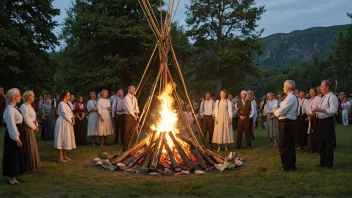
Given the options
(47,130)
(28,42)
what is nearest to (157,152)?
(47,130)

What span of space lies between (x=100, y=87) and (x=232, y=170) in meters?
15.3

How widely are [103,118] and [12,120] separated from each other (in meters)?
6.04

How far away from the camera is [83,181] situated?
718 centimetres

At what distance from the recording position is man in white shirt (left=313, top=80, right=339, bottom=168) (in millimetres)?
8078

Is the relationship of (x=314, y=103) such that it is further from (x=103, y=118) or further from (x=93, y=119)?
(x=93, y=119)

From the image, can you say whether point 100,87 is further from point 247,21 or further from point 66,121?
point 247,21

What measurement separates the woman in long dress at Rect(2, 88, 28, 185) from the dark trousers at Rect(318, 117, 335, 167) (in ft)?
20.4

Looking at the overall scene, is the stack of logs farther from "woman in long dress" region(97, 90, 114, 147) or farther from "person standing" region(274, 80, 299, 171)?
"woman in long dress" region(97, 90, 114, 147)

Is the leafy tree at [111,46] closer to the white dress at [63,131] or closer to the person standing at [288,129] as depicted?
the white dress at [63,131]

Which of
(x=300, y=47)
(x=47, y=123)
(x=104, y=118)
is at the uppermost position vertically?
(x=300, y=47)

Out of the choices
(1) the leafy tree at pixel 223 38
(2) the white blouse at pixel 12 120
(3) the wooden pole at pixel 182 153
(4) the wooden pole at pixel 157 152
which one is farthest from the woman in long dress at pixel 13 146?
(1) the leafy tree at pixel 223 38

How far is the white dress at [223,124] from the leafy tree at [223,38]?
68.8 ft

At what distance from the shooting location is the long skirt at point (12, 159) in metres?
6.93

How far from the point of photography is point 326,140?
322 inches
